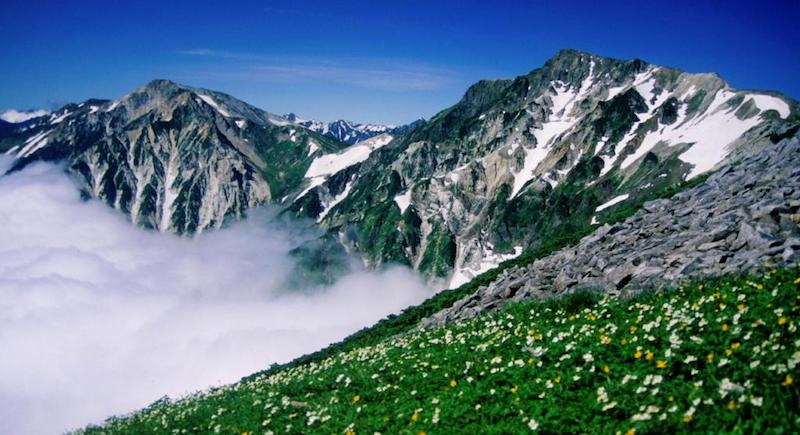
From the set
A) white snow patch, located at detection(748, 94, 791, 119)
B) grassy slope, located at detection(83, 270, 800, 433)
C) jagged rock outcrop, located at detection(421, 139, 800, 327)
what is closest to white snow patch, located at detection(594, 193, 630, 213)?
white snow patch, located at detection(748, 94, 791, 119)

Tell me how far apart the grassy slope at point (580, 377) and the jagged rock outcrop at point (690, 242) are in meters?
2.31

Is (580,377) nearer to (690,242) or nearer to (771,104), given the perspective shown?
(690,242)

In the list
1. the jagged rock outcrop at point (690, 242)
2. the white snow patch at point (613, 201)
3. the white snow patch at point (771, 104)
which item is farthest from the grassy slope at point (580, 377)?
the white snow patch at point (613, 201)

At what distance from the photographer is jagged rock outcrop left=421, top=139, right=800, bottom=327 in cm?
1575

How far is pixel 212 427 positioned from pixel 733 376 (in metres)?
13.4

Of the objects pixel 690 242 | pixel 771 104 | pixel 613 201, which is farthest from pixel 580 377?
pixel 613 201

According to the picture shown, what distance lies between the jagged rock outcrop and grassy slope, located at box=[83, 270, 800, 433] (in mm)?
2306

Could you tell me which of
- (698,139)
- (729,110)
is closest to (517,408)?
(698,139)

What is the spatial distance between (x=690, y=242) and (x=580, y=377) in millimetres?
11670

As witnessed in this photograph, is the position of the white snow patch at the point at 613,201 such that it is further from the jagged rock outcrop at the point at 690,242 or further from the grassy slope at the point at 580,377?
the grassy slope at the point at 580,377

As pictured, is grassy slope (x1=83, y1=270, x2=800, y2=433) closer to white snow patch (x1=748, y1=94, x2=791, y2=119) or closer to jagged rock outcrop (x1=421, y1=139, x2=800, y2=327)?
jagged rock outcrop (x1=421, y1=139, x2=800, y2=327)

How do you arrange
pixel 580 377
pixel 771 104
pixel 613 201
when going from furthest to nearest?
pixel 613 201 → pixel 771 104 → pixel 580 377

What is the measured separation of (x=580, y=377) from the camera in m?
10.5

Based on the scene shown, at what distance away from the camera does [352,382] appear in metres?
14.9
